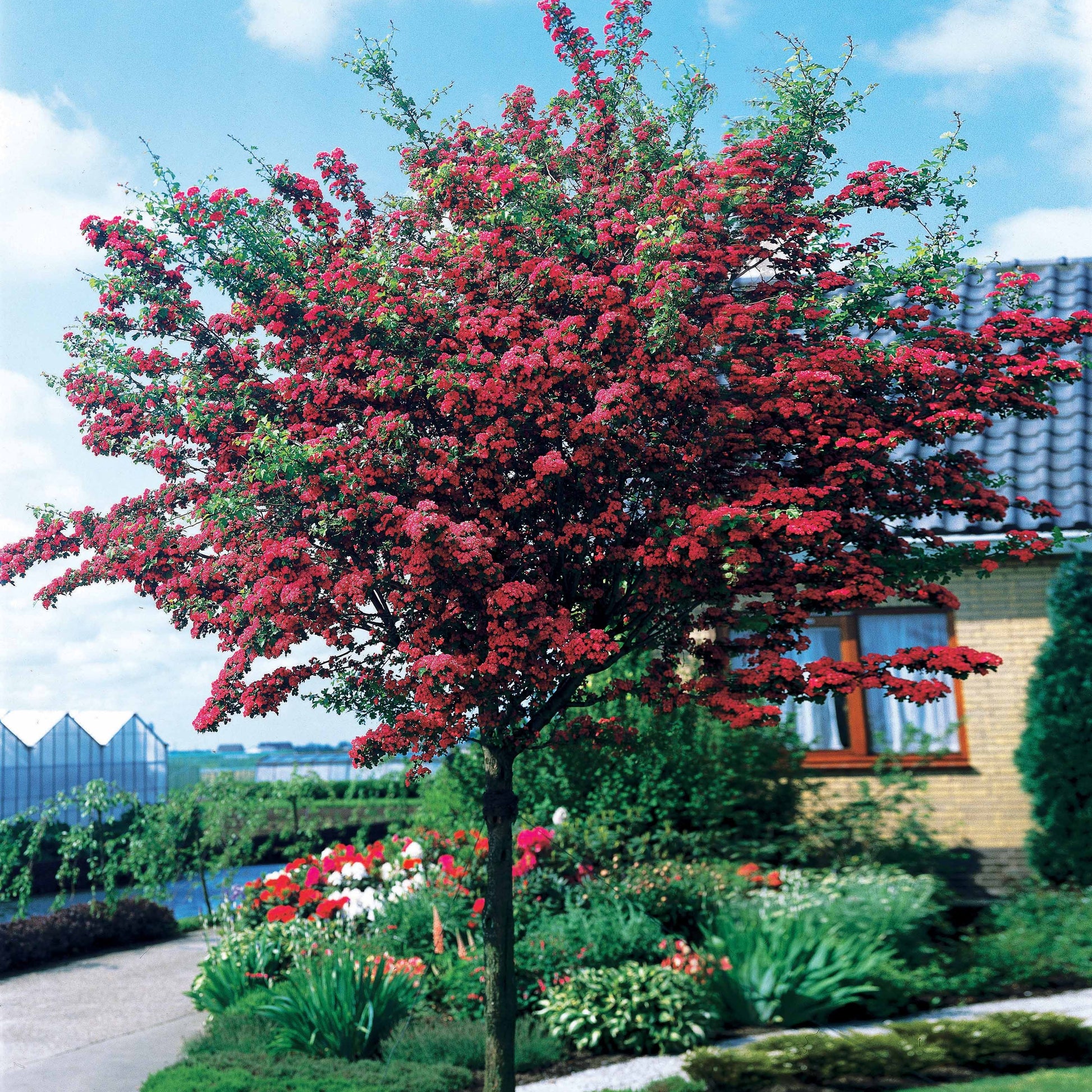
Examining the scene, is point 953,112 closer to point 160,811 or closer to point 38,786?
point 160,811

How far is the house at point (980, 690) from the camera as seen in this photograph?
11.4m

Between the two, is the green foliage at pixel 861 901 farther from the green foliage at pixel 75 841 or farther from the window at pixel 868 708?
the green foliage at pixel 75 841

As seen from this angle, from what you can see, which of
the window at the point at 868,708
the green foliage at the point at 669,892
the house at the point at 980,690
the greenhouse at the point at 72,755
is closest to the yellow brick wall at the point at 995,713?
the house at the point at 980,690

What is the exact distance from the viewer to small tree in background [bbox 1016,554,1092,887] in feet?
34.4

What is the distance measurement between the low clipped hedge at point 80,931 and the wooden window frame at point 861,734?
353 inches

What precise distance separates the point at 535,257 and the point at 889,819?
307 inches

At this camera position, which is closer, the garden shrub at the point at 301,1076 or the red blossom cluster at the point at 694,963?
the garden shrub at the point at 301,1076

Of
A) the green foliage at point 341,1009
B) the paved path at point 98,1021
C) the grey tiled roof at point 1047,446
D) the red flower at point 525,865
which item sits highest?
the grey tiled roof at point 1047,446

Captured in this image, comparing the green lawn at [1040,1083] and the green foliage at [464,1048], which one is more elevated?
the green foliage at [464,1048]

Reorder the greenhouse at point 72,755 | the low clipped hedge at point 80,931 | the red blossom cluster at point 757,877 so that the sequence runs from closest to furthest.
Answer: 1. the red blossom cluster at point 757,877
2. the low clipped hedge at point 80,931
3. the greenhouse at point 72,755

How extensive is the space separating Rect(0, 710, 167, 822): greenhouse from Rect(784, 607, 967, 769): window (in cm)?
A: 1579

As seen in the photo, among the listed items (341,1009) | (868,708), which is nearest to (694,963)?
(341,1009)

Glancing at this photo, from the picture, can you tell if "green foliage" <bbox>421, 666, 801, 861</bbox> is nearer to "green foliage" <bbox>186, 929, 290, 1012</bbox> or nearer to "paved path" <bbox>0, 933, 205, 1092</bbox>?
"green foliage" <bbox>186, 929, 290, 1012</bbox>

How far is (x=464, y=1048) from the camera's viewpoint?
7.24 m
